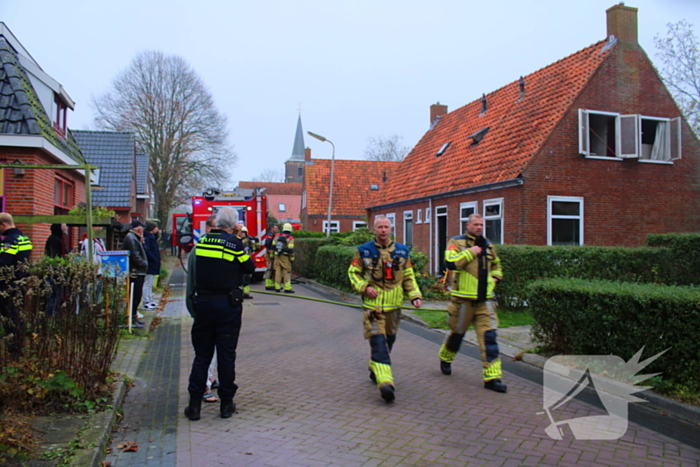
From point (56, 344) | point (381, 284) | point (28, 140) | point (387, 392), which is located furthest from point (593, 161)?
point (56, 344)

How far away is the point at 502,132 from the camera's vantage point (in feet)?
60.6

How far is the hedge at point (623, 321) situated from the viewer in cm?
554

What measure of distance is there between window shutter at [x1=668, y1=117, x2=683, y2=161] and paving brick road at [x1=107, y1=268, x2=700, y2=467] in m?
12.8

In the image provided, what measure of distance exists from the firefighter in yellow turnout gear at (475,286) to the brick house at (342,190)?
33226 mm

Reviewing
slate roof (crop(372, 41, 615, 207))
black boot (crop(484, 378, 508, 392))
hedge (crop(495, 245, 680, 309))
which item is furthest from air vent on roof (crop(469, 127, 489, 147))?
black boot (crop(484, 378, 508, 392))

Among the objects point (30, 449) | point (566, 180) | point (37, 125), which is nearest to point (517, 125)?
point (566, 180)

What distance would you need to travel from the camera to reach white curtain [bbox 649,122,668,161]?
1695 cm

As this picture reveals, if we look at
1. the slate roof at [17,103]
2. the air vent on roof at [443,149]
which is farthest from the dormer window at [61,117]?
the air vent on roof at [443,149]

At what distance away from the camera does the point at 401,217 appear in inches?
934

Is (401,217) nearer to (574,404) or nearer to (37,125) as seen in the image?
(37,125)

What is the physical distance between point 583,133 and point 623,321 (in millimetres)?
11005

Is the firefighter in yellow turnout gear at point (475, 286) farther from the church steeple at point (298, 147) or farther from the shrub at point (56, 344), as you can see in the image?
the church steeple at point (298, 147)

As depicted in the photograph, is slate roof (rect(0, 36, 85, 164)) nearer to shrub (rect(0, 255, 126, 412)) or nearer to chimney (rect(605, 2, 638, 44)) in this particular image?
shrub (rect(0, 255, 126, 412))

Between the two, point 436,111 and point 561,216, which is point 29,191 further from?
point 436,111
